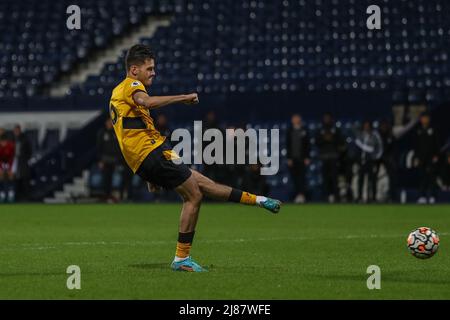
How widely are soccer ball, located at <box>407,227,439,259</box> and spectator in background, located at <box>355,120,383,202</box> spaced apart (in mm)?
13901

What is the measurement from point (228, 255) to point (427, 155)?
522 inches

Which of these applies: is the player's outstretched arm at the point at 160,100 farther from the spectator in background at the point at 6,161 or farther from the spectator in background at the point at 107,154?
the spectator in background at the point at 6,161

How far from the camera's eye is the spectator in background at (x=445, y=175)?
2447 cm

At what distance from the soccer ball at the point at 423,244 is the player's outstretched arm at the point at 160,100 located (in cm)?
261

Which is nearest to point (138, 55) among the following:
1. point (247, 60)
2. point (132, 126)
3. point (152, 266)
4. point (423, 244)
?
point (132, 126)

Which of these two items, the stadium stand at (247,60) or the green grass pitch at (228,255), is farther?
the stadium stand at (247,60)

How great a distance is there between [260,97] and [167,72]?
4.14 m

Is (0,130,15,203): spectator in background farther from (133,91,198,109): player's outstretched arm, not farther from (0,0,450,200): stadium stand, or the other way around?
(133,91,198,109): player's outstretched arm

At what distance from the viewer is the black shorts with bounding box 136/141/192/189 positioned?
9.80 metres

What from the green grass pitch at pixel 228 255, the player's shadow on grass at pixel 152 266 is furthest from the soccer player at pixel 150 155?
the green grass pitch at pixel 228 255

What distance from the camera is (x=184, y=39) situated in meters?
31.0

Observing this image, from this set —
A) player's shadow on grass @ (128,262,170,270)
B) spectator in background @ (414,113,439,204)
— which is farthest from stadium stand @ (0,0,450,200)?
player's shadow on grass @ (128,262,170,270)

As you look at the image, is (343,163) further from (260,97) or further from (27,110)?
(27,110)
